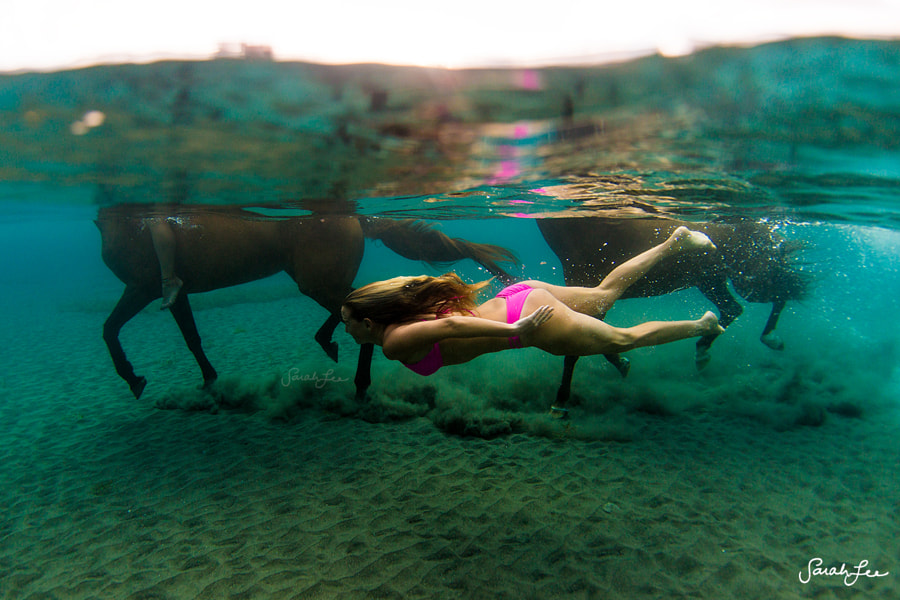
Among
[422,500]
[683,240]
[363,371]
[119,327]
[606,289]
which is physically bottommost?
[422,500]

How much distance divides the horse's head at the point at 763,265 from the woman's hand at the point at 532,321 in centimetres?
487

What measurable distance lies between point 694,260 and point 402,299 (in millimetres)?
5027

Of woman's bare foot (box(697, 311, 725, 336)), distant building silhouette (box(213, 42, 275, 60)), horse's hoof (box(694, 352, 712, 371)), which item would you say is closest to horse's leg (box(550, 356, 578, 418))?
woman's bare foot (box(697, 311, 725, 336))

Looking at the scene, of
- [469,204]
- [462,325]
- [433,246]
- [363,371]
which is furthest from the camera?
[469,204]

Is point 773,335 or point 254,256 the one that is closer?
point 254,256

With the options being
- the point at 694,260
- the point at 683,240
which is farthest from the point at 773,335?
the point at 683,240

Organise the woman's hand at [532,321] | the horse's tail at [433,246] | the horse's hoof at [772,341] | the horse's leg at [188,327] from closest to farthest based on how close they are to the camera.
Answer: the woman's hand at [532,321] < the horse's leg at [188,327] < the horse's tail at [433,246] < the horse's hoof at [772,341]

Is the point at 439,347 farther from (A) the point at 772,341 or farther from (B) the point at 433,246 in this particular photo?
(A) the point at 772,341

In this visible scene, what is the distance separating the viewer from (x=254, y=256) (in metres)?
5.44

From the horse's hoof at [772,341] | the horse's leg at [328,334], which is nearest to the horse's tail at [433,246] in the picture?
the horse's leg at [328,334]

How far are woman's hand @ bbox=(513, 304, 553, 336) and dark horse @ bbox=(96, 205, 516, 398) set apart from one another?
9.57 ft

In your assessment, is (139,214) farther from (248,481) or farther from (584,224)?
(584,224)

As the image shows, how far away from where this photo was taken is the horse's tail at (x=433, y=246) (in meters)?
5.73

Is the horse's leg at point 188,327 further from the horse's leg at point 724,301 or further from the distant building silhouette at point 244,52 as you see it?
the horse's leg at point 724,301
